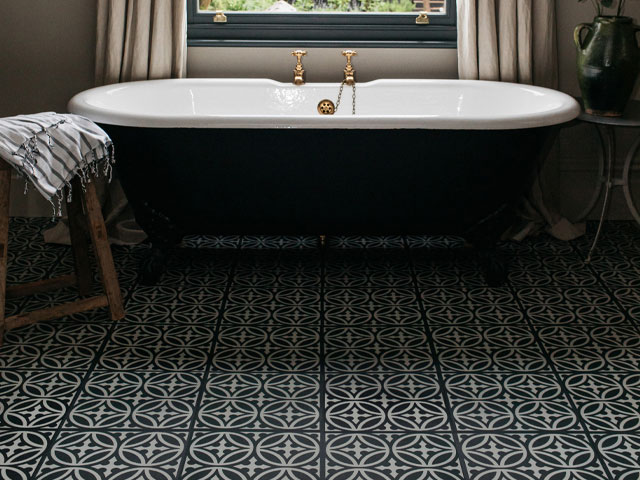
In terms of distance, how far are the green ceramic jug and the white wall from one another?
0.40 m

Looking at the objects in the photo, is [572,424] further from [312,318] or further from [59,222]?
[59,222]

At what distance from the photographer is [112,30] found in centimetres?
319

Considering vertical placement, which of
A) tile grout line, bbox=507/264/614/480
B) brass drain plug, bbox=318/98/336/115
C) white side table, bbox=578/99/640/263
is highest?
brass drain plug, bbox=318/98/336/115

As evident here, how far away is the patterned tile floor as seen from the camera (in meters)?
1.88

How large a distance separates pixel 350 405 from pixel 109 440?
62 cm

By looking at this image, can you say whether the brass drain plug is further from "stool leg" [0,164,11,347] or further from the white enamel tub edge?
"stool leg" [0,164,11,347]

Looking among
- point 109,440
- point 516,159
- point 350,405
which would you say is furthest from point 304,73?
point 109,440

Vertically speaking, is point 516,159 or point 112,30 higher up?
point 112,30

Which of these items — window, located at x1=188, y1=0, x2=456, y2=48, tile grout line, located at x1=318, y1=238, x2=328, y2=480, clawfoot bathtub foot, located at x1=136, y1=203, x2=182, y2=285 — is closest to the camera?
tile grout line, located at x1=318, y1=238, x2=328, y2=480

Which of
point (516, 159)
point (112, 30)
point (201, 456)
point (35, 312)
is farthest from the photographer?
point (112, 30)

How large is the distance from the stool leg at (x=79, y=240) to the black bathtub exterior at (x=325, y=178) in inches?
8.0

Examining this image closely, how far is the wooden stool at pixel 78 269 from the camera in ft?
7.60

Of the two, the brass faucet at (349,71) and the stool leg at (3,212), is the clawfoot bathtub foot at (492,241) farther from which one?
the stool leg at (3,212)

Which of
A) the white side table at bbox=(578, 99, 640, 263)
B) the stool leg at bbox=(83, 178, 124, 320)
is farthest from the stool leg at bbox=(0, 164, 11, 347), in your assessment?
the white side table at bbox=(578, 99, 640, 263)
